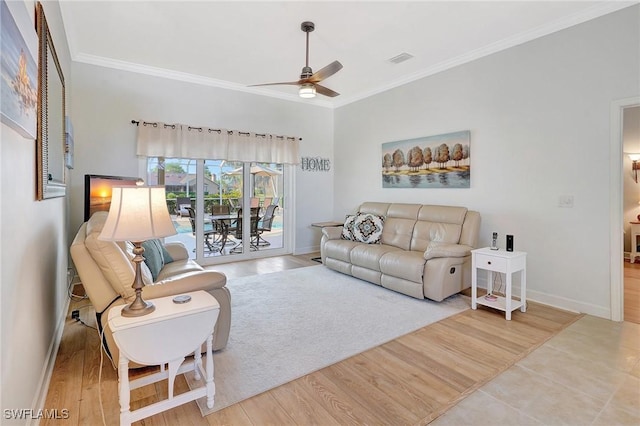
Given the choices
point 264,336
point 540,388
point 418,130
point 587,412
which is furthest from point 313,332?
point 418,130

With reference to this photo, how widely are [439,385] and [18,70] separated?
2.75 metres

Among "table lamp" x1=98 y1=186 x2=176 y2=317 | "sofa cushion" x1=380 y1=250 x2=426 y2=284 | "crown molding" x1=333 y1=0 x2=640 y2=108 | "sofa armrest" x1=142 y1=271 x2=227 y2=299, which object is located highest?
"crown molding" x1=333 y1=0 x2=640 y2=108

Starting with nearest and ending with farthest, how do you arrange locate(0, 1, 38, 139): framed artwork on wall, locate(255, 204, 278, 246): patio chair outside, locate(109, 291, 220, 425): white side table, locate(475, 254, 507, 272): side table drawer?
locate(0, 1, 38, 139): framed artwork on wall → locate(109, 291, 220, 425): white side table → locate(475, 254, 507, 272): side table drawer → locate(255, 204, 278, 246): patio chair outside

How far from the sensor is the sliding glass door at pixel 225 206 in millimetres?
4992

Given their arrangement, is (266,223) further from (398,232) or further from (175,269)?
(175,269)

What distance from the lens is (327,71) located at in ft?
10.5

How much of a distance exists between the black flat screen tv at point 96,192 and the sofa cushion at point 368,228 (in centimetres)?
295

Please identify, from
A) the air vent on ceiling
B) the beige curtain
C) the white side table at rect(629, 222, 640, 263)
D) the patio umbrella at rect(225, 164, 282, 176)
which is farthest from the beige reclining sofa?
the white side table at rect(629, 222, 640, 263)

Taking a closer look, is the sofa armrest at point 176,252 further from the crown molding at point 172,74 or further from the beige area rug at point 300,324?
the crown molding at point 172,74

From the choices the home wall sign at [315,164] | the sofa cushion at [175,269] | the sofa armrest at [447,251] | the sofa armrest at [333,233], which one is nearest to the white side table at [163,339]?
the sofa cushion at [175,269]

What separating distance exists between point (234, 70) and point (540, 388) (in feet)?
16.1

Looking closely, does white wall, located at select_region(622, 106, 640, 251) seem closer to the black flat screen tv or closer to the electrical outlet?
the electrical outlet

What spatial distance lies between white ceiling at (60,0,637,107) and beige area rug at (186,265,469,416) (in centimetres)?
297

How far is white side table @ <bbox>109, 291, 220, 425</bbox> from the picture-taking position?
1556 millimetres
